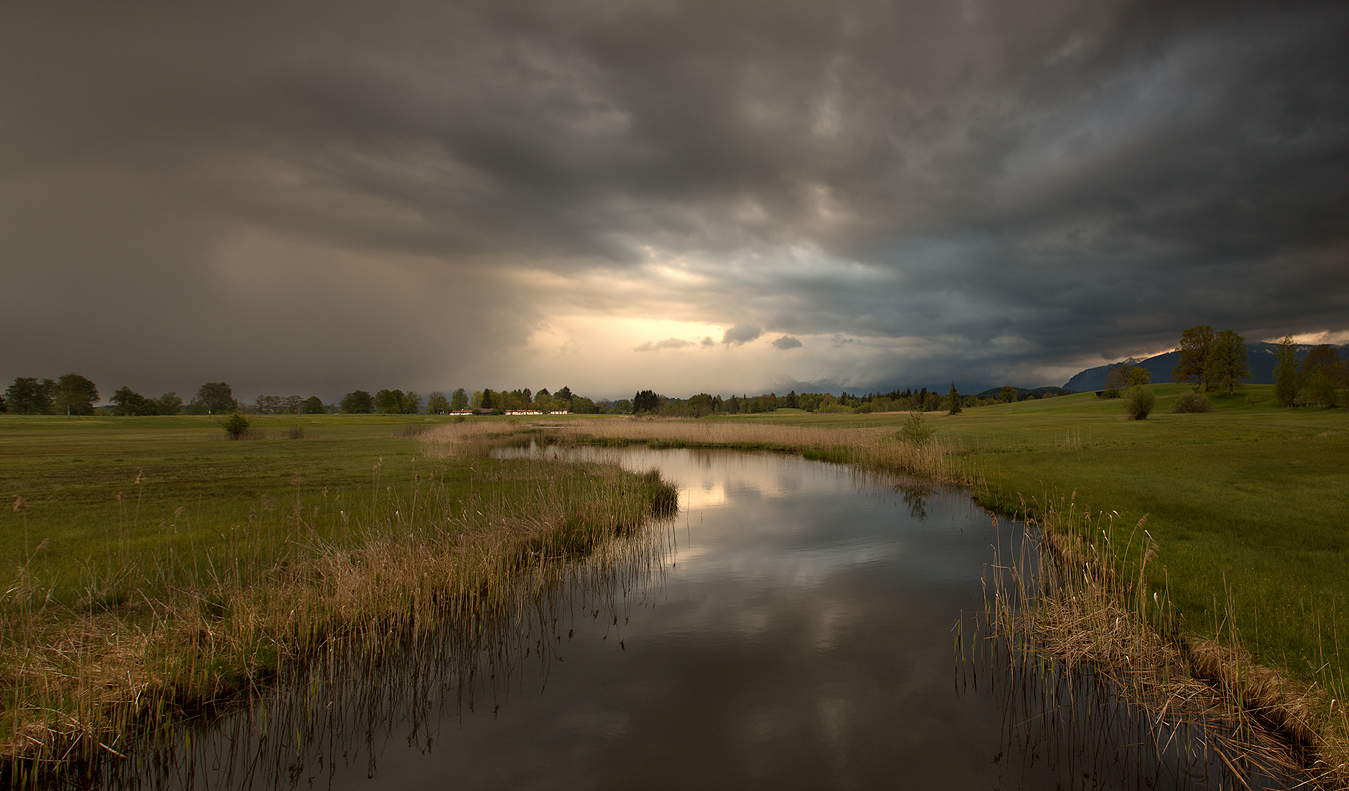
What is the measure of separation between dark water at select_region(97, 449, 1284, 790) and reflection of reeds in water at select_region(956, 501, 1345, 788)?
0.18ft

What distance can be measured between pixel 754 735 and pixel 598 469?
20.8 meters

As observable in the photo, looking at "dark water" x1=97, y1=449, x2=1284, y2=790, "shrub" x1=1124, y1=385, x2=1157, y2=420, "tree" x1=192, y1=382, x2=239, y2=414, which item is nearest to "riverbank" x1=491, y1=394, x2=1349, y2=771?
"dark water" x1=97, y1=449, x2=1284, y2=790

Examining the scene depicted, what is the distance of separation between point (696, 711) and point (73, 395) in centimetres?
16544

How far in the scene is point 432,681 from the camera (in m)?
8.13

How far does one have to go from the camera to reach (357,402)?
17388cm

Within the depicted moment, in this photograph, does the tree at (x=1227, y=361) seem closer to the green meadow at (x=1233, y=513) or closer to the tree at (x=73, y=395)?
the green meadow at (x=1233, y=513)

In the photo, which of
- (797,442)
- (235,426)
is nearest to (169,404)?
(235,426)

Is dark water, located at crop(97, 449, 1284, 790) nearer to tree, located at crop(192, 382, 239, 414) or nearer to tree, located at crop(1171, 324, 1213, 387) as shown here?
tree, located at crop(1171, 324, 1213, 387)

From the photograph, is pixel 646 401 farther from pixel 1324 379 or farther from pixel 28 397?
pixel 28 397

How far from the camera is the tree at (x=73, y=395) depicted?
110 m

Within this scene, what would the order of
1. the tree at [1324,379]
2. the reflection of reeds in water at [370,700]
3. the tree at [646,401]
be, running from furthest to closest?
the tree at [646,401]
the tree at [1324,379]
the reflection of reeds in water at [370,700]

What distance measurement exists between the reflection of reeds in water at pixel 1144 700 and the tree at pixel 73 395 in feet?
550

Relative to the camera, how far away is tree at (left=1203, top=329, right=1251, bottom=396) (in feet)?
256

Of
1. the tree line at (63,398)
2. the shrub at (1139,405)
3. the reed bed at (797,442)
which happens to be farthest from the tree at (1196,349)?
→ the tree line at (63,398)
